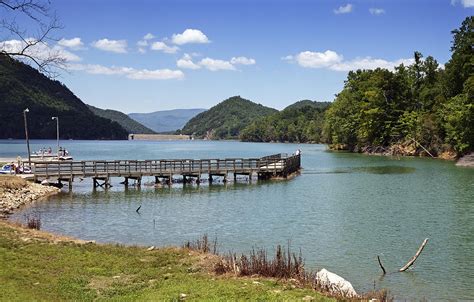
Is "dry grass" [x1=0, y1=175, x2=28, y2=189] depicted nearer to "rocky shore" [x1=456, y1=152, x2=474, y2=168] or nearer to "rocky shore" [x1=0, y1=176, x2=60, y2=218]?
"rocky shore" [x1=0, y1=176, x2=60, y2=218]

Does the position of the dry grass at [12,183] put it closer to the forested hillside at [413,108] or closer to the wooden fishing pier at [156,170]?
the wooden fishing pier at [156,170]

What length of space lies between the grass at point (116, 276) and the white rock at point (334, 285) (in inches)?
35.5

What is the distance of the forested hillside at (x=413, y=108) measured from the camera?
80.7 meters

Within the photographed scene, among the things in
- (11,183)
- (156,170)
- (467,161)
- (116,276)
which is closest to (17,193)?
(11,183)

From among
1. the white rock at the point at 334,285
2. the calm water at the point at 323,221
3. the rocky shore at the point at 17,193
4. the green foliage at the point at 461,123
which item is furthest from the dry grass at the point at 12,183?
the green foliage at the point at 461,123

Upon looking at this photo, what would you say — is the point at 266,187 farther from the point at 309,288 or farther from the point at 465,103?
the point at 465,103

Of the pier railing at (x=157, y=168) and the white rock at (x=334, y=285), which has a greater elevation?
the pier railing at (x=157, y=168)

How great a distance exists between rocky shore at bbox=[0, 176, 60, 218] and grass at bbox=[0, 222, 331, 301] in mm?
16385

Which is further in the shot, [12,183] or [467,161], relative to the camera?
[467,161]

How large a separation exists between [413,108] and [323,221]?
282 ft

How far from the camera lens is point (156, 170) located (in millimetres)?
53000

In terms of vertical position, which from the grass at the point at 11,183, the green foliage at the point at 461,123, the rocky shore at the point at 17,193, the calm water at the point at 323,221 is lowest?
the calm water at the point at 323,221

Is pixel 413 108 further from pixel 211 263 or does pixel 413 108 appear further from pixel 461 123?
pixel 211 263

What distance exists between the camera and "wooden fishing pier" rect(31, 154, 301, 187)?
49.0 meters
